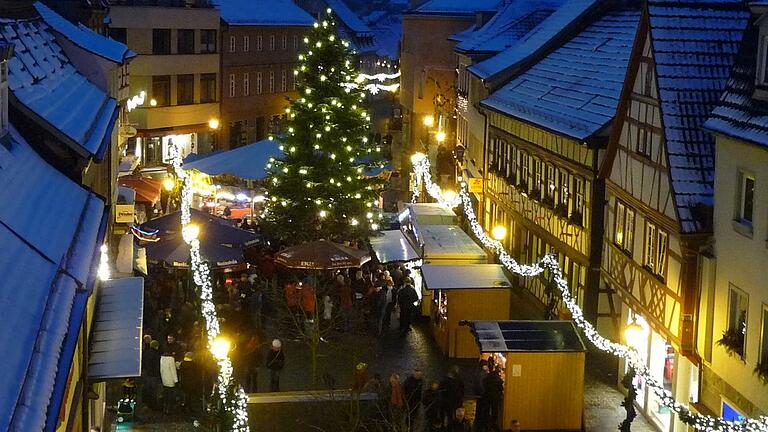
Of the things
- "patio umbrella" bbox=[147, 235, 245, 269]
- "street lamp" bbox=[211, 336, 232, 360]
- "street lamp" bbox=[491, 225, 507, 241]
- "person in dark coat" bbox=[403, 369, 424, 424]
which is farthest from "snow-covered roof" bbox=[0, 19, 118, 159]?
"street lamp" bbox=[491, 225, 507, 241]

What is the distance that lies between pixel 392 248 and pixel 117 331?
21.1 metres

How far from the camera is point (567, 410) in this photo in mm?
23422

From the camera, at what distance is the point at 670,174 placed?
2152cm

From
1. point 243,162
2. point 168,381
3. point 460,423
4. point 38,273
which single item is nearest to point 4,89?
point 38,273

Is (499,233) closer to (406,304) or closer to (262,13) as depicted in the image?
(406,304)

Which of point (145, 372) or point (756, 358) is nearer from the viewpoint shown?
point (756, 358)

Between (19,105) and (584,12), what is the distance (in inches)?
986

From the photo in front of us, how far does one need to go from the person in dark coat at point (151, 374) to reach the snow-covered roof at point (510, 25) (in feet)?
82.7

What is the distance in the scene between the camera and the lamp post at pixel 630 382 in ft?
70.6

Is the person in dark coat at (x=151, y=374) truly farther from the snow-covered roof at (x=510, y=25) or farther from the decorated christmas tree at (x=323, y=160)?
the snow-covered roof at (x=510, y=25)

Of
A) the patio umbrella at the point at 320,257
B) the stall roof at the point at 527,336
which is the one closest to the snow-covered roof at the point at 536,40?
the patio umbrella at the point at 320,257

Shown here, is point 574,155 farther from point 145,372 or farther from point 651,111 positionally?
point 145,372

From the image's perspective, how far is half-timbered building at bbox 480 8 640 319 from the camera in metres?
28.7

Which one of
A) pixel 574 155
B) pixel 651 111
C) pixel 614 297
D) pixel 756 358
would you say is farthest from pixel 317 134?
pixel 756 358
